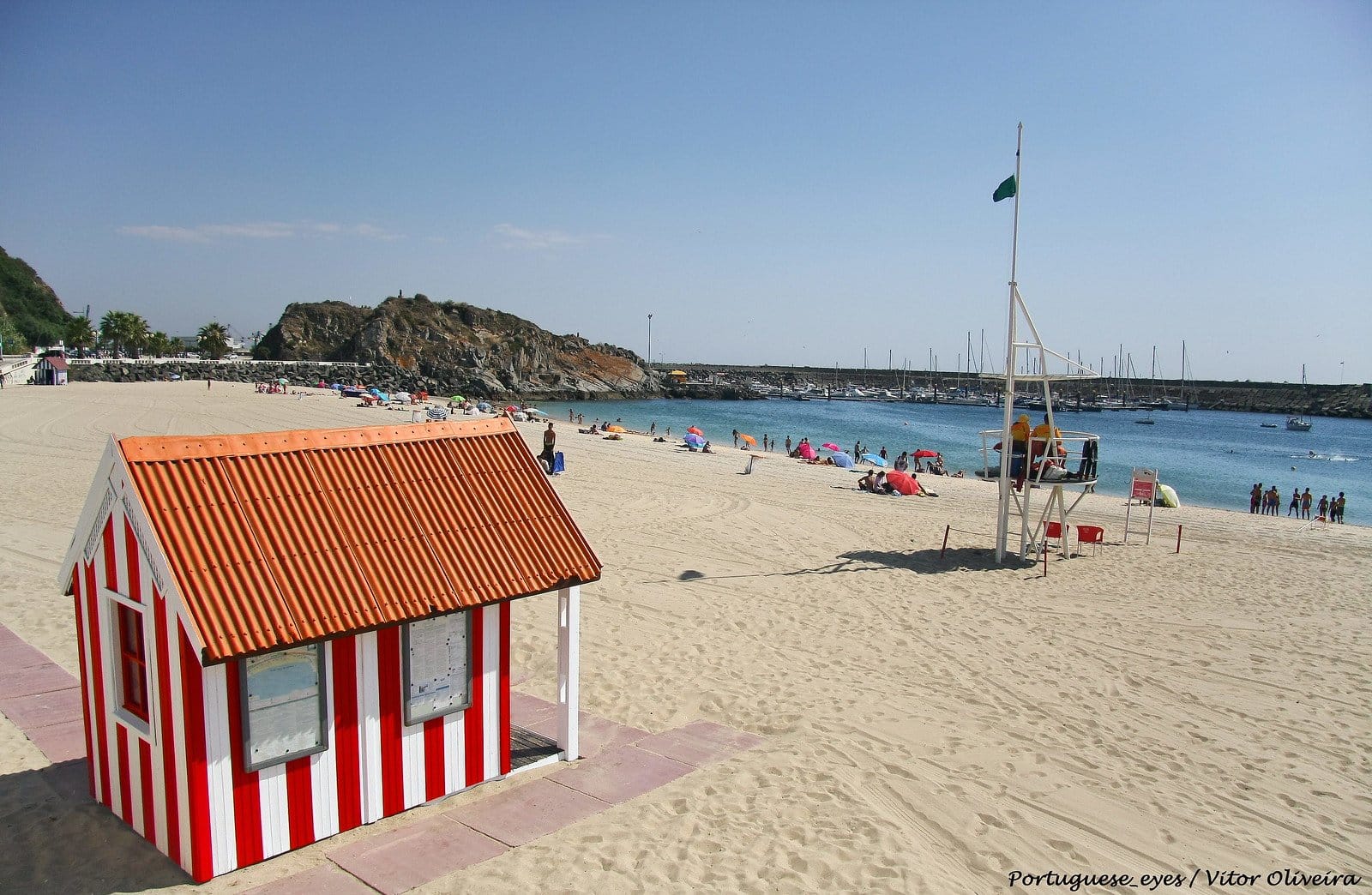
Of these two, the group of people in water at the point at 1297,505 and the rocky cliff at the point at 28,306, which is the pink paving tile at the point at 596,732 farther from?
the rocky cliff at the point at 28,306

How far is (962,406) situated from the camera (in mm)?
127125

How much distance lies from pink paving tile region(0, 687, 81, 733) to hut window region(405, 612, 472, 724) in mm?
Result: 4054

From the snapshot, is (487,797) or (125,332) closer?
(487,797)

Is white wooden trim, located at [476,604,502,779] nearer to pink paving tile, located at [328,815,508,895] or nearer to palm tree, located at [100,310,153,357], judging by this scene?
pink paving tile, located at [328,815,508,895]

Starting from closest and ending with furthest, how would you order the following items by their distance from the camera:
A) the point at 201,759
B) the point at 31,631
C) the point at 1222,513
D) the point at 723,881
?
the point at 201,759, the point at 723,881, the point at 31,631, the point at 1222,513

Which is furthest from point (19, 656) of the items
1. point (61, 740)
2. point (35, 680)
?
point (61, 740)

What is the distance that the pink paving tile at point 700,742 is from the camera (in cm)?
722

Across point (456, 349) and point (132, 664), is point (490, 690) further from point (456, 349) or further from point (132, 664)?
point (456, 349)

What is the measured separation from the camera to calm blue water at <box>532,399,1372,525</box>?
4700 cm

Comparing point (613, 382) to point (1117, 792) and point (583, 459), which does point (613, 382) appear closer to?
point (583, 459)

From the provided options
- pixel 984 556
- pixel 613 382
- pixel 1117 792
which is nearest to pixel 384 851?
pixel 1117 792

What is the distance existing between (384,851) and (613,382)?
10197cm

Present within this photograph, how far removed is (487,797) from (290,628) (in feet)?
7.06

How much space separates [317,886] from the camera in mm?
4977
